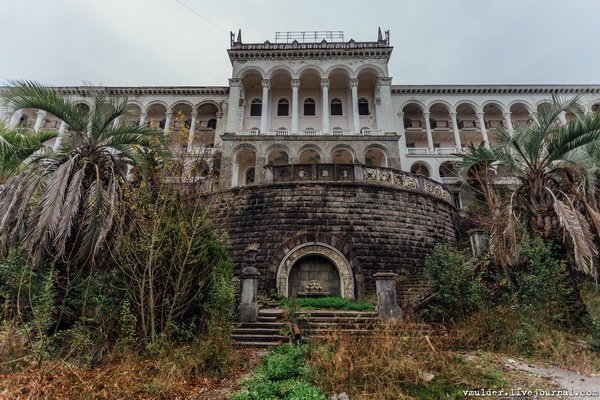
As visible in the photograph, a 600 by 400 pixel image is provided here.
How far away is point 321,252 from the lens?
13.0 metres

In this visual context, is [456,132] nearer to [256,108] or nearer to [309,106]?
[309,106]

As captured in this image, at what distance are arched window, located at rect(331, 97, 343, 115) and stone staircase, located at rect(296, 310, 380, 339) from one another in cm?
2087

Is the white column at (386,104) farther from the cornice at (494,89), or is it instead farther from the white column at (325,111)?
the white column at (325,111)

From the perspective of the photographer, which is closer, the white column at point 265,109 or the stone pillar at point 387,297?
the stone pillar at point 387,297

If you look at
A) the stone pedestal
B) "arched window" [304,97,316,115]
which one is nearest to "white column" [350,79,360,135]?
"arched window" [304,97,316,115]

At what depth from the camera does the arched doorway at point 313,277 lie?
1266 centimetres

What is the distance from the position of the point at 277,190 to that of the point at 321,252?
3585 millimetres

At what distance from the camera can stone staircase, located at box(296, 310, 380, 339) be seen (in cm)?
823

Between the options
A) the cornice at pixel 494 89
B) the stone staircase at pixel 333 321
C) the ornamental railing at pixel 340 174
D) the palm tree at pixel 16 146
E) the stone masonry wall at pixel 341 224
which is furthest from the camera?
the cornice at pixel 494 89

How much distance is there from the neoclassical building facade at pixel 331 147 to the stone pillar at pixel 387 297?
120 inches

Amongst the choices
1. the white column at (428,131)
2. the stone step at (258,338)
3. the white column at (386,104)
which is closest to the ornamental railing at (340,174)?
the stone step at (258,338)

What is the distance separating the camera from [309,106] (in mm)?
28109

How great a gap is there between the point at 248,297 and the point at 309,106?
→ 21.8m

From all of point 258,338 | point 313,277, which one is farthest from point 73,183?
point 313,277
